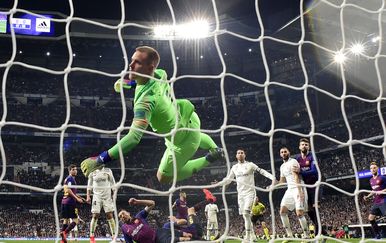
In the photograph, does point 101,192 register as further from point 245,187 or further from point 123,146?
point 123,146

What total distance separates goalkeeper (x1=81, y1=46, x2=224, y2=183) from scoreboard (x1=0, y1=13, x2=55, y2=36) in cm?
2804

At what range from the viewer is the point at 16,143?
3028cm

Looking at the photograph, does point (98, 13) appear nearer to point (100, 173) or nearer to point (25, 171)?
point (25, 171)

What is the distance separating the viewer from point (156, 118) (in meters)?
4.40

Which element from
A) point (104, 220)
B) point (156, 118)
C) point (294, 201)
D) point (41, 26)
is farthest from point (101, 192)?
point (41, 26)

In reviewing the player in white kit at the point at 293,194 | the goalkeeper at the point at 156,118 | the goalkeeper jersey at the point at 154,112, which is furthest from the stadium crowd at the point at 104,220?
the goalkeeper jersey at the point at 154,112

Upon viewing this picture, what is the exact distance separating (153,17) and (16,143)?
13.9 metres

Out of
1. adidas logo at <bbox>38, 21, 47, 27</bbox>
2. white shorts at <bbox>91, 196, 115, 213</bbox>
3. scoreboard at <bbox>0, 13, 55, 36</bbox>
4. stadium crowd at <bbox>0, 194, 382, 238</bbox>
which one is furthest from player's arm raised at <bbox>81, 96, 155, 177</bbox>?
adidas logo at <bbox>38, 21, 47, 27</bbox>

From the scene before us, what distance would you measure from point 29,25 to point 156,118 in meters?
29.3

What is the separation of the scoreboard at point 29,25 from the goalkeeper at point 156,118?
28.0 m

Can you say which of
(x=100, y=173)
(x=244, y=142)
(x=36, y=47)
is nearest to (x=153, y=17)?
(x=36, y=47)

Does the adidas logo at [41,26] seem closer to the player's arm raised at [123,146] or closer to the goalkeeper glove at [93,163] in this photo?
the player's arm raised at [123,146]

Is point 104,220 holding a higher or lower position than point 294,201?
higher

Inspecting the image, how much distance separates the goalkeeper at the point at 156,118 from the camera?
12.3ft
